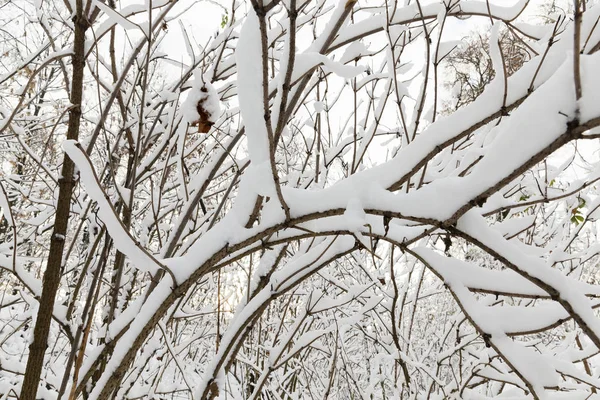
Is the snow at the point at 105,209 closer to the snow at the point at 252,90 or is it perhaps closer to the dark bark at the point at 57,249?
the snow at the point at 252,90

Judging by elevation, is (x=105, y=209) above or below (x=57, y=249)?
below

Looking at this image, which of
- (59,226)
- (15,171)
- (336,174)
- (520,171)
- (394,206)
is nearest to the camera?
(520,171)

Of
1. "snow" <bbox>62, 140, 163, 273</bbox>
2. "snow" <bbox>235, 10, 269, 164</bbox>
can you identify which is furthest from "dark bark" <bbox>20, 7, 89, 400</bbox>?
"snow" <bbox>235, 10, 269, 164</bbox>

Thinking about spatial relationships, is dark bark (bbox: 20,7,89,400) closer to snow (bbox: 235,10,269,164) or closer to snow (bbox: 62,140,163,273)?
snow (bbox: 62,140,163,273)

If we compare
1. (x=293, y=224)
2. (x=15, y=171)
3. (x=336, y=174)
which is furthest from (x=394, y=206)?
(x=15, y=171)

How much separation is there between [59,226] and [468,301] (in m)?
1.08

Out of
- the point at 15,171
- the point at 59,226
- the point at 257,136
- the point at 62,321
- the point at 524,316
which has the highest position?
the point at 15,171

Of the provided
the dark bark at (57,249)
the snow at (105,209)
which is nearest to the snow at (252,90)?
the snow at (105,209)

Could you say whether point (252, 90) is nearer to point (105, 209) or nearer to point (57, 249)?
point (105, 209)

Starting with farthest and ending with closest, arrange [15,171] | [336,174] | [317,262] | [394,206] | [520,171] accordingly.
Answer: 1. [15,171]
2. [336,174]
3. [317,262]
4. [394,206]
5. [520,171]

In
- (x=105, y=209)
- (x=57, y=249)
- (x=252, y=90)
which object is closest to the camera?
(x=252, y=90)

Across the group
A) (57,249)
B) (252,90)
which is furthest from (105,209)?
(57,249)

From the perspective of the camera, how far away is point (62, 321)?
1.20m

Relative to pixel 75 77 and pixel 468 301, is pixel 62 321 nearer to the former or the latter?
pixel 75 77
